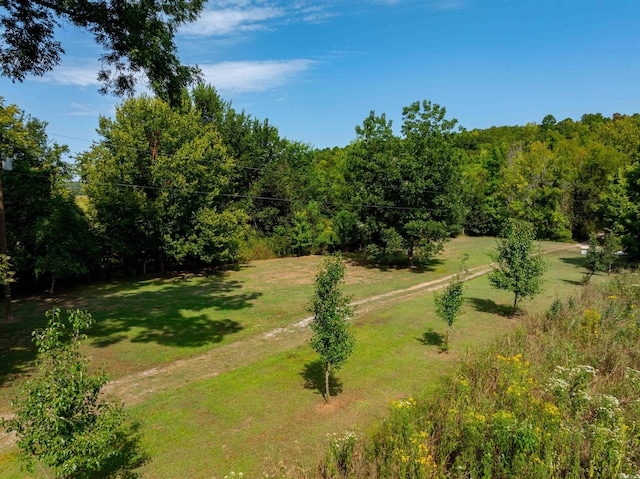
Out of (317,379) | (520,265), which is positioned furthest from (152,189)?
A: (520,265)

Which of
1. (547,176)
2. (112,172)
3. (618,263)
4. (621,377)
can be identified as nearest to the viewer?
(621,377)

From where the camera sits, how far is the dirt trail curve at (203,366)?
8875 millimetres

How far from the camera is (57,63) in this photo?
9.94 metres

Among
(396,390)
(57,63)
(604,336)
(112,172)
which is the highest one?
(57,63)

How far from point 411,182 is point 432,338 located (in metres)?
13.8

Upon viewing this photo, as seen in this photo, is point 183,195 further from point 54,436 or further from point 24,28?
point 54,436

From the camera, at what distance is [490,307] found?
53.8ft

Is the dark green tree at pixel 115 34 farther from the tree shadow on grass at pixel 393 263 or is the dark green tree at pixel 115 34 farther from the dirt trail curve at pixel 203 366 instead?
the tree shadow on grass at pixel 393 263

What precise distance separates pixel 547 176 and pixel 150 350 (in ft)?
158

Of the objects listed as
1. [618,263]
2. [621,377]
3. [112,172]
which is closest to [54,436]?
[621,377]

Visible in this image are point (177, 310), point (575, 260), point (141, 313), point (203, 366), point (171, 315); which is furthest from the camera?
point (575, 260)

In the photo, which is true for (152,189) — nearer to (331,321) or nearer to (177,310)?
(177,310)

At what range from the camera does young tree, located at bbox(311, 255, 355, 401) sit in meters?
8.13

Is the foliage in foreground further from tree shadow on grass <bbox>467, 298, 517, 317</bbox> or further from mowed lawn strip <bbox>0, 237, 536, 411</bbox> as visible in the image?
mowed lawn strip <bbox>0, 237, 536, 411</bbox>
